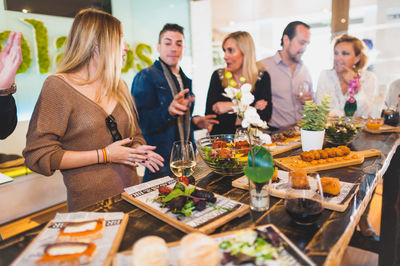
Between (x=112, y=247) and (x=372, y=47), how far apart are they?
527cm

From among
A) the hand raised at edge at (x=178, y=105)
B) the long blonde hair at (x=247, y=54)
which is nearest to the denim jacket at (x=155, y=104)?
the hand raised at edge at (x=178, y=105)

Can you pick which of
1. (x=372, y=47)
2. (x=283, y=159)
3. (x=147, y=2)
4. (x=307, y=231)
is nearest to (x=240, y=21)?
(x=147, y=2)

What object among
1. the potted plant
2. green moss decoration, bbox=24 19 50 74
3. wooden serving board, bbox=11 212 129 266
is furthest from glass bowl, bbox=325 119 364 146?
green moss decoration, bbox=24 19 50 74

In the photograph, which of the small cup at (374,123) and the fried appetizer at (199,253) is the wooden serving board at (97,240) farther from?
the small cup at (374,123)

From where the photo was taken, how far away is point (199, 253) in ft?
2.23

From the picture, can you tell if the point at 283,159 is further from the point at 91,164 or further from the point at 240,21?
the point at 240,21

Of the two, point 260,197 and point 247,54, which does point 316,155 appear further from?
point 247,54

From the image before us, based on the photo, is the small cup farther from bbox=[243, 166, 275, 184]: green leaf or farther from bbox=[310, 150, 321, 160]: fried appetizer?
bbox=[243, 166, 275, 184]: green leaf

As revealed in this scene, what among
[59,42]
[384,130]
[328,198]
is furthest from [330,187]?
[59,42]

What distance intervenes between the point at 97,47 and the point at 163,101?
1.12 m

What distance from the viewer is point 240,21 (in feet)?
21.9

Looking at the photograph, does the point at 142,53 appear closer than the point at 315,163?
No

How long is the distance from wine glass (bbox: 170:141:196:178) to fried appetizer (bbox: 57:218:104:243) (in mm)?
525

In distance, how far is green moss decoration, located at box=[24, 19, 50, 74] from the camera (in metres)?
3.88
